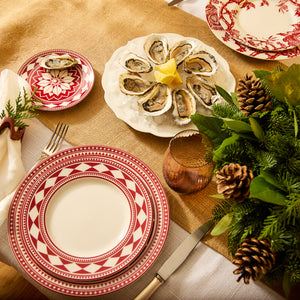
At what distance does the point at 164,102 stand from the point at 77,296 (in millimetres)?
572

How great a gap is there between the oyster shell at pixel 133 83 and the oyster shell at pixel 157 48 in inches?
3.9

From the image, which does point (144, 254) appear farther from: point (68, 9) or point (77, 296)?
point (68, 9)

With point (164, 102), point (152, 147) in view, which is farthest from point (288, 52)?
point (152, 147)

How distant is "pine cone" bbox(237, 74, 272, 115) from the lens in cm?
63

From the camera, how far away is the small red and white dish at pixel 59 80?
3.06 ft

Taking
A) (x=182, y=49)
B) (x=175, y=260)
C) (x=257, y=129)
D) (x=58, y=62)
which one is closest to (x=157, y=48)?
(x=182, y=49)

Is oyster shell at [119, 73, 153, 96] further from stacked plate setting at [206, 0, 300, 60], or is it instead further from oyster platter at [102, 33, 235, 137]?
stacked plate setting at [206, 0, 300, 60]

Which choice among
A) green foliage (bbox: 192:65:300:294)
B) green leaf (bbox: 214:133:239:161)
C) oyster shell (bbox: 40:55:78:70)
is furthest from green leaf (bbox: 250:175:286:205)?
oyster shell (bbox: 40:55:78:70)

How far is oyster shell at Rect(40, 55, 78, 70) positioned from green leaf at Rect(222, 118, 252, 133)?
1.94 ft

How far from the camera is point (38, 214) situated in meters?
0.73

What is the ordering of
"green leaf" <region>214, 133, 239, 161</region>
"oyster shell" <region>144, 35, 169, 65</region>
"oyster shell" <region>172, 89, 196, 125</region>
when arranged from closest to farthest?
1. "green leaf" <region>214, 133, 239, 161</region>
2. "oyster shell" <region>172, 89, 196, 125</region>
3. "oyster shell" <region>144, 35, 169, 65</region>

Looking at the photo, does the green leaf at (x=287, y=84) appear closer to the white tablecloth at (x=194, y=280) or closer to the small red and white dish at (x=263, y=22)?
the white tablecloth at (x=194, y=280)

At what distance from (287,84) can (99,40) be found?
74cm

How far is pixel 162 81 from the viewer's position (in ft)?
3.02
